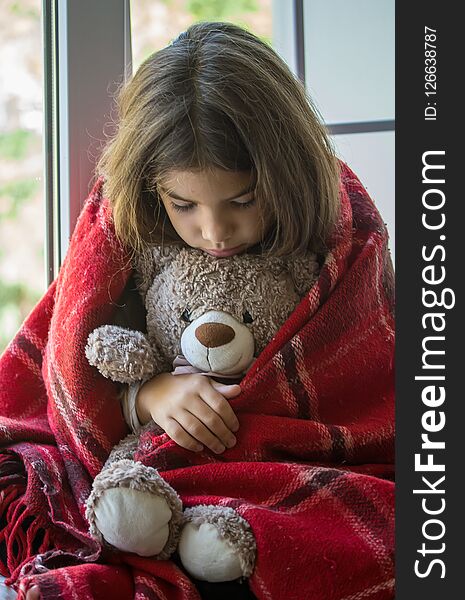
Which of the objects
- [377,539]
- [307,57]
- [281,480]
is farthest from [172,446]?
[307,57]

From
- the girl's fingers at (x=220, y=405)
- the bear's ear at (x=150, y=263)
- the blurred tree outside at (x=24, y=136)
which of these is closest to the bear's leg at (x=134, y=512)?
the girl's fingers at (x=220, y=405)

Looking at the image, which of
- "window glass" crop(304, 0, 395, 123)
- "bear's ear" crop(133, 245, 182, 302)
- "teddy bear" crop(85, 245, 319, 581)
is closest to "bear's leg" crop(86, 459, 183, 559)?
"teddy bear" crop(85, 245, 319, 581)

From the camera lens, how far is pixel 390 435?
2.74 feet

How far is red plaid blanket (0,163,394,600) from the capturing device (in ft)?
2.32

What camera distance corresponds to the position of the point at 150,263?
3.00 feet

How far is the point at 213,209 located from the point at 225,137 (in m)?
0.07

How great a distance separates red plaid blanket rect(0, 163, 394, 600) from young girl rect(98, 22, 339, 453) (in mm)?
31

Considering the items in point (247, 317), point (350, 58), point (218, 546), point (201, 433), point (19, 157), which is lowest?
point (218, 546)

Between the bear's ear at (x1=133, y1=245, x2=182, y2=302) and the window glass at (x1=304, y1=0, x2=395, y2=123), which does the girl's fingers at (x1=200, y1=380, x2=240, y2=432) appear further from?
the window glass at (x1=304, y1=0, x2=395, y2=123)

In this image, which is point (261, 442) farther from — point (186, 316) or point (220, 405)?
point (186, 316)

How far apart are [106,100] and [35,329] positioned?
0.32m

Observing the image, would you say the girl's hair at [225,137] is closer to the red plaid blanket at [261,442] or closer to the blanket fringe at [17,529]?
the red plaid blanket at [261,442]

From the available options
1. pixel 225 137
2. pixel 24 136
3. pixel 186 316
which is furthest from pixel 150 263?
pixel 24 136

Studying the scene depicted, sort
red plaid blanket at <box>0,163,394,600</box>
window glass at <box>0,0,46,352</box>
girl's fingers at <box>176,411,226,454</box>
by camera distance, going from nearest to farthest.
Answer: red plaid blanket at <box>0,163,394,600</box>
girl's fingers at <box>176,411,226,454</box>
window glass at <box>0,0,46,352</box>
